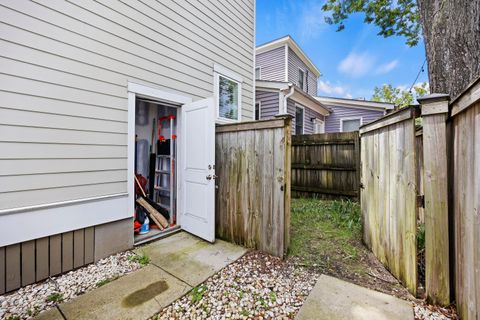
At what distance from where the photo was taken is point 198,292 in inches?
83.9

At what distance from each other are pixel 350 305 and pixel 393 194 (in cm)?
121

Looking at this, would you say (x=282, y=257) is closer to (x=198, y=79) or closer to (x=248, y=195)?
(x=248, y=195)

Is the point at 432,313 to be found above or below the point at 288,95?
below

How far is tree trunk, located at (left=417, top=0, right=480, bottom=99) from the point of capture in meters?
2.10

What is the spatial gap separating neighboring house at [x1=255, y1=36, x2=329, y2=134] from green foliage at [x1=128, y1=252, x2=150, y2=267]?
6364 mm

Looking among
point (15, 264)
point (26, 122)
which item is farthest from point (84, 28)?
point (15, 264)

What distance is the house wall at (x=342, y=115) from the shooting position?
415 inches

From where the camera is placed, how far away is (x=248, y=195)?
3.15m

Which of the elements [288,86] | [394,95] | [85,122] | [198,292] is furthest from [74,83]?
[394,95]

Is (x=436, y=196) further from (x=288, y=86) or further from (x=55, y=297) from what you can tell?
(x=288, y=86)

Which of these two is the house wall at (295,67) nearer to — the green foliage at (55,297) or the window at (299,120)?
the window at (299,120)

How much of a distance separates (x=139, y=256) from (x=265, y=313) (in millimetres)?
1892

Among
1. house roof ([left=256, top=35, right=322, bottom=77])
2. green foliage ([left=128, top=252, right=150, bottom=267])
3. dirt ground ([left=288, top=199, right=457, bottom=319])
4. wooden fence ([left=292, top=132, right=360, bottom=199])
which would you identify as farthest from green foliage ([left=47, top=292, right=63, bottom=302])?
house roof ([left=256, top=35, right=322, bottom=77])

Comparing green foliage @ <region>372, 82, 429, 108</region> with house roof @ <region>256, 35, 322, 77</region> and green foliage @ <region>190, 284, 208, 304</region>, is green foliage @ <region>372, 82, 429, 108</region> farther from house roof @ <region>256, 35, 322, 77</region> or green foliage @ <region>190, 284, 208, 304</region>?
green foliage @ <region>190, 284, 208, 304</region>
